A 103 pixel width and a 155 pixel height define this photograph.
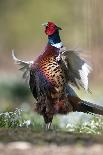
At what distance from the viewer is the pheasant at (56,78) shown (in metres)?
7.50

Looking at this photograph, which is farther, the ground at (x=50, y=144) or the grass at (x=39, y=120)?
the grass at (x=39, y=120)

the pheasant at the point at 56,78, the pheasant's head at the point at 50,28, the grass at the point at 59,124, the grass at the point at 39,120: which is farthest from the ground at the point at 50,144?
the pheasant's head at the point at 50,28

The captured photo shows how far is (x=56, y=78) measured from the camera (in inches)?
296

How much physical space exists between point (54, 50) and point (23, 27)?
443 inches

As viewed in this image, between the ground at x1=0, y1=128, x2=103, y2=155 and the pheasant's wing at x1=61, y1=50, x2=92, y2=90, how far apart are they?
1737mm

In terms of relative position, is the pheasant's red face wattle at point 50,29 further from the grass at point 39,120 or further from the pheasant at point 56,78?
the grass at point 39,120

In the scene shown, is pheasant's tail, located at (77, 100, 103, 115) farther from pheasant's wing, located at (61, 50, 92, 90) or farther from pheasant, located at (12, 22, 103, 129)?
pheasant's wing, located at (61, 50, 92, 90)

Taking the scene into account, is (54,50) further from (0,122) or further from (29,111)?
(29,111)

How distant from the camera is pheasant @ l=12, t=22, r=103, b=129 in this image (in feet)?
24.6

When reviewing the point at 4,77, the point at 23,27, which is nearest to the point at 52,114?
the point at 4,77

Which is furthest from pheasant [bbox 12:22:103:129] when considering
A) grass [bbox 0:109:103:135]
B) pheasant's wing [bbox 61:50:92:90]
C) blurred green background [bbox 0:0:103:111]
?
blurred green background [bbox 0:0:103:111]

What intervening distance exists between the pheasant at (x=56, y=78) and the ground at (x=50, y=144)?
172 centimetres

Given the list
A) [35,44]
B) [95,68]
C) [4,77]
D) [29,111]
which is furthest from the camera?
[35,44]

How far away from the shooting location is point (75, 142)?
548 centimetres
